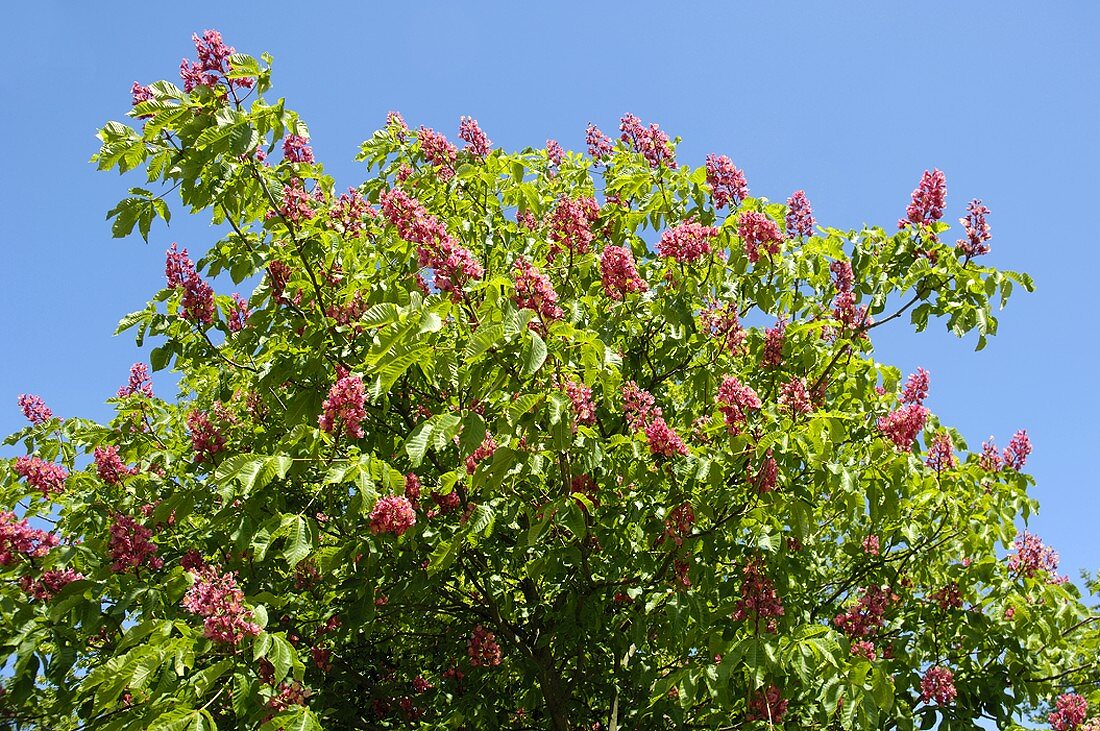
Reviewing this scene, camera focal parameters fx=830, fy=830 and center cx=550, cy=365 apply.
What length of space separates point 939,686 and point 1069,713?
116cm

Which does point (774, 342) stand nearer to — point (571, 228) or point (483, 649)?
point (571, 228)

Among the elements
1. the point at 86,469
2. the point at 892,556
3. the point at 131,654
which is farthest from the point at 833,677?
the point at 86,469

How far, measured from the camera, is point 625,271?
5008 mm

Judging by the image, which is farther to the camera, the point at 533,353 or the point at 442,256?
the point at 442,256

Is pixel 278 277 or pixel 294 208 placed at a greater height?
pixel 294 208

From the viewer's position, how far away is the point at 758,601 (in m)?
4.60

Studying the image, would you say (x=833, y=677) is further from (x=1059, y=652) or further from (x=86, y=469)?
(x=86, y=469)

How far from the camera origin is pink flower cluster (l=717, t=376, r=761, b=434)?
440 centimetres

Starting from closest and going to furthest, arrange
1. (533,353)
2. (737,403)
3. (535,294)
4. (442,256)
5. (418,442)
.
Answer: (533,353), (418,442), (535,294), (442,256), (737,403)

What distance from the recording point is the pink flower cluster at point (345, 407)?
4121mm

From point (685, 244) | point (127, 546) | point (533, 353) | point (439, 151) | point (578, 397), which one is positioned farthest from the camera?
point (439, 151)

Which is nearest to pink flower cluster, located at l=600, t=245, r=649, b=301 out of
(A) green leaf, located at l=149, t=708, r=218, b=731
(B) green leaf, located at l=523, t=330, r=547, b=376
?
(B) green leaf, located at l=523, t=330, r=547, b=376

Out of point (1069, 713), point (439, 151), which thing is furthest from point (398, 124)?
point (1069, 713)

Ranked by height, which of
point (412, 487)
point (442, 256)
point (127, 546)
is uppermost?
point (442, 256)
